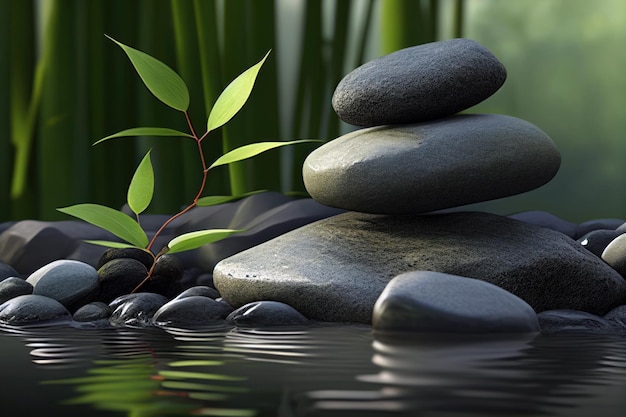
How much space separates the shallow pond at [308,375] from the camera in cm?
127

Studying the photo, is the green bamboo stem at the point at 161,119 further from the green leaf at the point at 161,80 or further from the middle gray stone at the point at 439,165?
the middle gray stone at the point at 439,165

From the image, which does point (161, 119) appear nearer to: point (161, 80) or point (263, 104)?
point (263, 104)

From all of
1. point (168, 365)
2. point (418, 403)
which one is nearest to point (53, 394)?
point (168, 365)

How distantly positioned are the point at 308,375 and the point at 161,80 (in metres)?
1.90

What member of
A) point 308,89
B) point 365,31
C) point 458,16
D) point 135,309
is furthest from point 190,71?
point 135,309

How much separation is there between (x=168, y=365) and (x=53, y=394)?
35cm

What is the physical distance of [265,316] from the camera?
2.68 meters

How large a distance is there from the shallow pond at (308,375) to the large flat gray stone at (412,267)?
1.95 feet

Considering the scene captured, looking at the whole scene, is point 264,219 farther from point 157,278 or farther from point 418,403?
point 418,403

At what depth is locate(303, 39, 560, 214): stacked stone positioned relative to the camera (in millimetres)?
3053

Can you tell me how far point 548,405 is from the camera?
1.29m

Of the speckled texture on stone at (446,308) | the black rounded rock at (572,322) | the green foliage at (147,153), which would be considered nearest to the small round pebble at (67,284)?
the green foliage at (147,153)

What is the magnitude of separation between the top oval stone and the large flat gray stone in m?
0.46

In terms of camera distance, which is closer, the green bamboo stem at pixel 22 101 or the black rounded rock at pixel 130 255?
the black rounded rock at pixel 130 255
